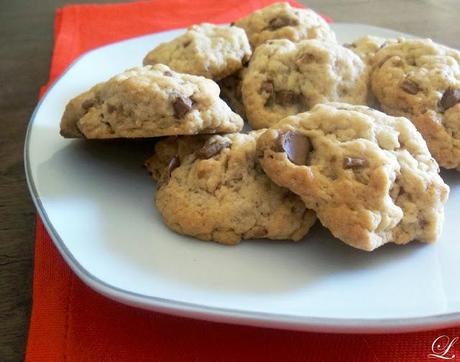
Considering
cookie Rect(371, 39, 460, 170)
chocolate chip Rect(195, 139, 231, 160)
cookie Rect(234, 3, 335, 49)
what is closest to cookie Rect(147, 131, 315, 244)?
chocolate chip Rect(195, 139, 231, 160)

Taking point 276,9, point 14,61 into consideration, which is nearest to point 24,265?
point 276,9

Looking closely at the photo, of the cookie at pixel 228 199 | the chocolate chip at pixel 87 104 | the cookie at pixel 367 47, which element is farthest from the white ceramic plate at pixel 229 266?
the cookie at pixel 367 47

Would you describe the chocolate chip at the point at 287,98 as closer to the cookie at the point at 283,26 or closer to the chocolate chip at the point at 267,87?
the chocolate chip at the point at 267,87

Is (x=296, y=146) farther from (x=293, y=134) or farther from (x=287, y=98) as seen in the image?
(x=287, y=98)

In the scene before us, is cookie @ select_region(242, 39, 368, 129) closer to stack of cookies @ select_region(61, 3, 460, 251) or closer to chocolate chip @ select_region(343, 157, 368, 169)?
stack of cookies @ select_region(61, 3, 460, 251)

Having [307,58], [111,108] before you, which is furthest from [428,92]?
[111,108]

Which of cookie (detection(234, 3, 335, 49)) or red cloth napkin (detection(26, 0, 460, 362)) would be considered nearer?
red cloth napkin (detection(26, 0, 460, 362))
